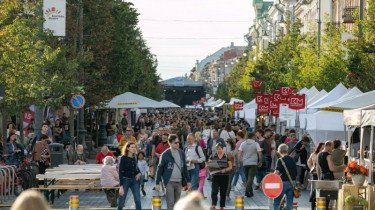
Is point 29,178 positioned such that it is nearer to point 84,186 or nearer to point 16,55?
point 84,186

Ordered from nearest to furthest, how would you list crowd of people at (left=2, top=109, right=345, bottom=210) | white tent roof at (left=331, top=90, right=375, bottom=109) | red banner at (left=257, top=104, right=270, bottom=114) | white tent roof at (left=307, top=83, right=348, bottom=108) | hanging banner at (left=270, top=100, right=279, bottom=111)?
1. crowd of people at (left=2, top=109, right=345, bottom=210)
2. white tent roof at (left=331, top=90, right=375, bottom=109)
3. white tent roof at (left=307, top=83, right=348, bottom=108)
4. hanging banner at (left=270, top=100, right=279, bottom=111)
5. red banner at (left=257, top=104, right=270, bottom=114)

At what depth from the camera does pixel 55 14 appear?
28.6 metres

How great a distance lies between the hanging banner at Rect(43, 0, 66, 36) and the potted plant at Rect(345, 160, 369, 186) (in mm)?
14021

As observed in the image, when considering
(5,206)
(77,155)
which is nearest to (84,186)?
(5,206)

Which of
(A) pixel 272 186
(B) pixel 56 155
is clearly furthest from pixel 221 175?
(B) pixel 56 155

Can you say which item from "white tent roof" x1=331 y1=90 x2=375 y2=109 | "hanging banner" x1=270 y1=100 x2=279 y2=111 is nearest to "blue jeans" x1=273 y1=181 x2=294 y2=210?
"white tent roof" x1=331 y1=90 x2=375 y2=109

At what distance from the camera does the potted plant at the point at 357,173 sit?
54.8 ft

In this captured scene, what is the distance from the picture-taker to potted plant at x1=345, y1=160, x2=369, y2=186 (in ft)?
54.8

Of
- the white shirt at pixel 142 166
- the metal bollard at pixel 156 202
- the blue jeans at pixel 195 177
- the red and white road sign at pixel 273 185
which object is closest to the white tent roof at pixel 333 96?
the white shirt at pixel 142 166

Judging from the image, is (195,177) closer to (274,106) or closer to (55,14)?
(55,14)

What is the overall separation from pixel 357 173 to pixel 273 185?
210 centimetres

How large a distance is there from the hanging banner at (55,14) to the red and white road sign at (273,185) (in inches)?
577

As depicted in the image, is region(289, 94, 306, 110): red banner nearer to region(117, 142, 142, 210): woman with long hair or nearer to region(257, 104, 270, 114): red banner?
region(257, 104, 270, 114): red banner

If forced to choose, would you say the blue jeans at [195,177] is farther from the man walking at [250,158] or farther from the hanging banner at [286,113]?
the hanging banner at [286,113]
